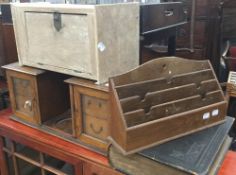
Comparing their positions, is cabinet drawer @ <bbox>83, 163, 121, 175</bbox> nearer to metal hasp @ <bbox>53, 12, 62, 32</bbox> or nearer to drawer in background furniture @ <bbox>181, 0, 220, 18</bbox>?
metal hasp @ <bbox>53, 12, 62, 32</bbox>

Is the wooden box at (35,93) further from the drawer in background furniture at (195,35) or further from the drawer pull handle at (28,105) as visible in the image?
the drawer in background furniture at (195,35)

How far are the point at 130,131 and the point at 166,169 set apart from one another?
0.44ft

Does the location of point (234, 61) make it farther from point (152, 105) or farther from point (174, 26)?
point (152, 105)

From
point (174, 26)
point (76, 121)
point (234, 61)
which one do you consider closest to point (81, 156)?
point (76, 121)

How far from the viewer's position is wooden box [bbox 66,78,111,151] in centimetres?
88

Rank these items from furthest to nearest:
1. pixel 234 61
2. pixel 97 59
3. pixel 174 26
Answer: pixel 234 61
pixel 174 26
pixel 97 59

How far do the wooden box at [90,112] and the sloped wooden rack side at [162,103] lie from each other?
0.17m

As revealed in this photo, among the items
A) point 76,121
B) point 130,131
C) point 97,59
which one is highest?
point 97,59

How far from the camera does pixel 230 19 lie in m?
1.64

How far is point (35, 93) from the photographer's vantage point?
3.41 ft

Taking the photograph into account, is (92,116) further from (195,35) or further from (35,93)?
(195,35)

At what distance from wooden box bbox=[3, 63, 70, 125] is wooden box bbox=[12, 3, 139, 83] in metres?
0.06

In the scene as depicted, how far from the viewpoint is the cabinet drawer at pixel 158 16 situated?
3.12 feet

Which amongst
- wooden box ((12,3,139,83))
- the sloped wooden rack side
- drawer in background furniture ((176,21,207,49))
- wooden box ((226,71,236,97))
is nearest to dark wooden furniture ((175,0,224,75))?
drawer in background furniture ((176,21,207,49))
